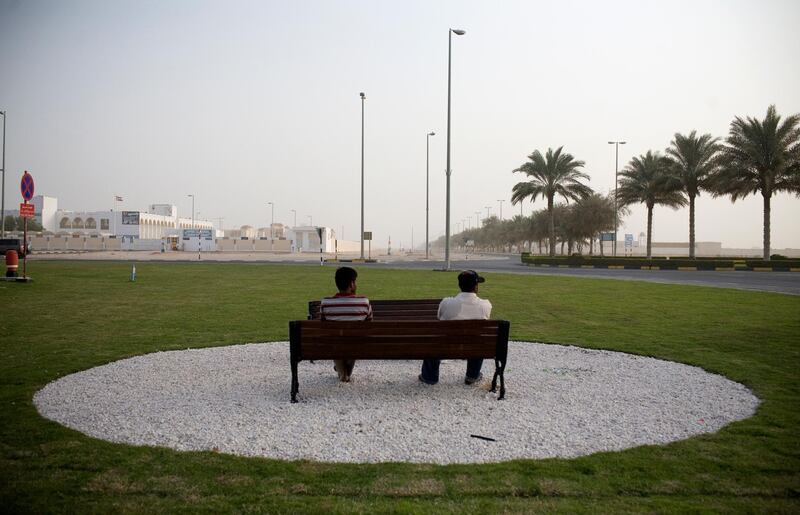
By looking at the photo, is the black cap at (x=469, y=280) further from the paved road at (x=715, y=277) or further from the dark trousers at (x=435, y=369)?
the paved road at (x=715, y=277)

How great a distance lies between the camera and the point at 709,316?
12.4 metres

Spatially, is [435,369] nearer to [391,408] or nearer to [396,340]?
[396,340]

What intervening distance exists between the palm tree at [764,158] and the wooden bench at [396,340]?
4045 cm

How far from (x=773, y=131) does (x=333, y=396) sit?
139 feet

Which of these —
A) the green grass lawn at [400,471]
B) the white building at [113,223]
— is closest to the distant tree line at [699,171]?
the green grass lawn at [400,471]

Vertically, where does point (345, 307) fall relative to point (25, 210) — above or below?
below

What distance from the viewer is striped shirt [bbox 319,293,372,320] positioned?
615cm

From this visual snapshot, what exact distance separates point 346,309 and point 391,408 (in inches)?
47.8

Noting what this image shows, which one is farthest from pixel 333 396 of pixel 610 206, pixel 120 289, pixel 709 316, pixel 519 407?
pixel 610 206

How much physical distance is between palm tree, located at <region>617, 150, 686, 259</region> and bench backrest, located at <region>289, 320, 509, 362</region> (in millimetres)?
44595

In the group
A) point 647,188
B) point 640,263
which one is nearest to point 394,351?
point 640,263

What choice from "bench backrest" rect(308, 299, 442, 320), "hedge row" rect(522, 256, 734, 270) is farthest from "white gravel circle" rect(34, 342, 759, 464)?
"hedge row" rect(522, 256, 734, 270)

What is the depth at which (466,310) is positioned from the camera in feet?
20.6

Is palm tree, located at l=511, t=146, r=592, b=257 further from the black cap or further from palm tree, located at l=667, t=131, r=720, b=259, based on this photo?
the black cap
